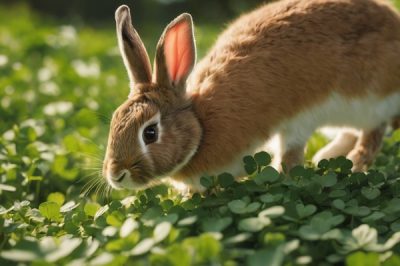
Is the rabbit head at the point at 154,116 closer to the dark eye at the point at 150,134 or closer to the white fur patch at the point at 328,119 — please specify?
the dark eye at the point at 150,134

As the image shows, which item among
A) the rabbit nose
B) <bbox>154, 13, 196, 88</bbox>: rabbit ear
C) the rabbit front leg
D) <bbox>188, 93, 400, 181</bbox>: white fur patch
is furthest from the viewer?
the rabbit front leg

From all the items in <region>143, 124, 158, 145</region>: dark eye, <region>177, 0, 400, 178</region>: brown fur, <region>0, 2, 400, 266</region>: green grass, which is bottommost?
<region>0, 2, 400, 266</region>: green grass

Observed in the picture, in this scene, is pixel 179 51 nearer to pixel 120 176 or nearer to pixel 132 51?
pixel 132 51

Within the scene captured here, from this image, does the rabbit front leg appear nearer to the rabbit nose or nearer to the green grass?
the green grass

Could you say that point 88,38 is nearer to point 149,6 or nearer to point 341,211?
point 149,6

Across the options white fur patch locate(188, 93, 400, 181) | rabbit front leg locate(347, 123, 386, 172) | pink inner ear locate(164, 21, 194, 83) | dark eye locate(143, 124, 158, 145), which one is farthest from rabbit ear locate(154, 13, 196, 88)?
rabbit front leg locate(347, 123, 386, 172)

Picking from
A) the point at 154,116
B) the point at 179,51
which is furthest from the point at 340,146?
the point at 154,116

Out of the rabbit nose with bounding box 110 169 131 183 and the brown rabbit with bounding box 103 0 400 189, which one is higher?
the brown rabbit with bounding box 103 0 400 189
